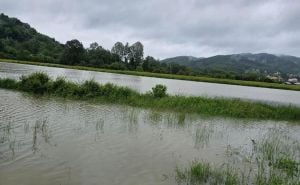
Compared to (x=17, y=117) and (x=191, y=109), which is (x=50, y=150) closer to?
(x=17, y=117)

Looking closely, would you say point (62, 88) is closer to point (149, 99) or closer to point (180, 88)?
point (149, 99)

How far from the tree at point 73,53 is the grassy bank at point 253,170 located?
329ft

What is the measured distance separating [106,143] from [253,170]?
17.4ft

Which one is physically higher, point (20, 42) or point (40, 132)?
point (20, 42)

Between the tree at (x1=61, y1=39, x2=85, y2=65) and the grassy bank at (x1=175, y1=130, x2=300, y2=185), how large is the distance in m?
100

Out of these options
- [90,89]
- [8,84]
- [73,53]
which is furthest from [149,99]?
[73,53]

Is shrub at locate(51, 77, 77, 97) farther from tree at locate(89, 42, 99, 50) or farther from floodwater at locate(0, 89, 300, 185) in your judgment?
tree at locate(89, 42, 99, 50)

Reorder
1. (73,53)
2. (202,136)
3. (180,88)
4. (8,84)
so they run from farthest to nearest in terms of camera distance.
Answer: (73,53)
(180,88)
(8,84)
(202,136)

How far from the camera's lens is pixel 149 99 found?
2683 cm

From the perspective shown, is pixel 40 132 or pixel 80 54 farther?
pixel 80 54

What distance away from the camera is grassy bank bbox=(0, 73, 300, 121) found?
24.8 meters

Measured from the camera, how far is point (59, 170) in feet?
28.9

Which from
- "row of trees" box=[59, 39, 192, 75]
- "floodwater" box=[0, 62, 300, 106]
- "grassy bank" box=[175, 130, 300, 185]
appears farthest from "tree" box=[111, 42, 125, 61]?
"grassy bank" box=[175, 130, 300, 185]

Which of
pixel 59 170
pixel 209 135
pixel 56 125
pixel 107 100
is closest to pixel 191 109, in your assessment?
pixel 107 100
